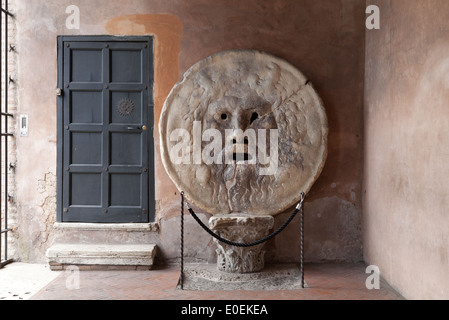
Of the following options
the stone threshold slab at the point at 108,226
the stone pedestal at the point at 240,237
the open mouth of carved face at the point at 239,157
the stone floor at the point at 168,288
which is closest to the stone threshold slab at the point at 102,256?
the stone floor at the point at 168,288

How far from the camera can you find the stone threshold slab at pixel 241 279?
13.7 ft

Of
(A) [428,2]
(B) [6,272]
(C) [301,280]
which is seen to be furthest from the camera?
(B) [6,272]

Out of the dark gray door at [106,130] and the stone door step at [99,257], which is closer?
the stone door step at [99,257]

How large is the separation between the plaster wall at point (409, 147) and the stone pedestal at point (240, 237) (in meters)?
1.21

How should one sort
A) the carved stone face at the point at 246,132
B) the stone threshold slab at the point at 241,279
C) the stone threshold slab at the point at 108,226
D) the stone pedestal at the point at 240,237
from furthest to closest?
1. the stone threshold slab at the point at 108,226
2. the carved stone face at the point at 246,132
3. the stone pedestal at the point at 240,237
4. the stone threshold slab at the point at 241,279

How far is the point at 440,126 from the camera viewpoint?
10.1 ft

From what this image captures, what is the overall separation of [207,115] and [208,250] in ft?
5.09

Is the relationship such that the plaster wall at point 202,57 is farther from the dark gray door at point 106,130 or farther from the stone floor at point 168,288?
the stone floor at point 168,288

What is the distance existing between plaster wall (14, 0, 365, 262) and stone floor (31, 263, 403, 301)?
1.66ft

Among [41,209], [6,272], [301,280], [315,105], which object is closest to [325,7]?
[315,105]

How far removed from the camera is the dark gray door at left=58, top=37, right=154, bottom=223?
4.96m

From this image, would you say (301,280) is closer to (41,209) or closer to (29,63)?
(41,209)

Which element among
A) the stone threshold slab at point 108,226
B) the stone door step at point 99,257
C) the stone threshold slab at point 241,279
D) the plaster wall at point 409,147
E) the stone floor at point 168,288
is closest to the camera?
the plaster wall at point 409,147

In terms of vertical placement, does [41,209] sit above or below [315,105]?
below
